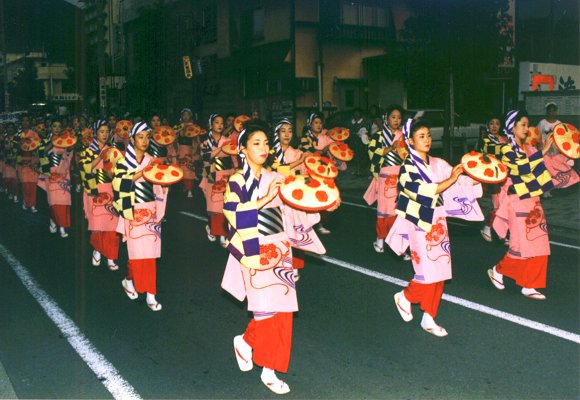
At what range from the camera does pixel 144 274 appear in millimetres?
6309

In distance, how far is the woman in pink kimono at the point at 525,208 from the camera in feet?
20.7

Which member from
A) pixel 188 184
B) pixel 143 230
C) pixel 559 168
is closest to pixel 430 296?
pixel 559 168

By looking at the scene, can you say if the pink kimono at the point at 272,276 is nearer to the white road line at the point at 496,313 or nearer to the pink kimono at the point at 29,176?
the white road line at the point at 496,313

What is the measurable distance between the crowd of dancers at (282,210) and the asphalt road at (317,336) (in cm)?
26

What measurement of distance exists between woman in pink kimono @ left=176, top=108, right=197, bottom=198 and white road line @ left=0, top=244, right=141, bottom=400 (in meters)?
6.83

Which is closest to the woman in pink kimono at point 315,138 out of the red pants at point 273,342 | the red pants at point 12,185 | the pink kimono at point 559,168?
the pink kimono at point 559,168

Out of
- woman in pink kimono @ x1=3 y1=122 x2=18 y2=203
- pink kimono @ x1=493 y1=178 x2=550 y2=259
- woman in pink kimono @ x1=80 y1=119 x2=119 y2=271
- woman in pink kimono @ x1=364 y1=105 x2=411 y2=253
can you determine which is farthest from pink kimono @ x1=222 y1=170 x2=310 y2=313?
woman in pink kimono @ x1=3 y1=122 x2=18 y2=203

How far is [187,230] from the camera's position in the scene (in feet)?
35.6

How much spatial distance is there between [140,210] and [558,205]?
912 cm

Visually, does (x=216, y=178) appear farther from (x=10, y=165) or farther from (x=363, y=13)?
(x=363, y=13)

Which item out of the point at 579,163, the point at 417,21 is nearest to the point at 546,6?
the point at 579,163

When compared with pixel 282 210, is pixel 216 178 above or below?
below

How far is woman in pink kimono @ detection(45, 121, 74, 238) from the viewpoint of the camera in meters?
10.8

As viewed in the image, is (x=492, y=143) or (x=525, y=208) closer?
(x=525, y=208)
